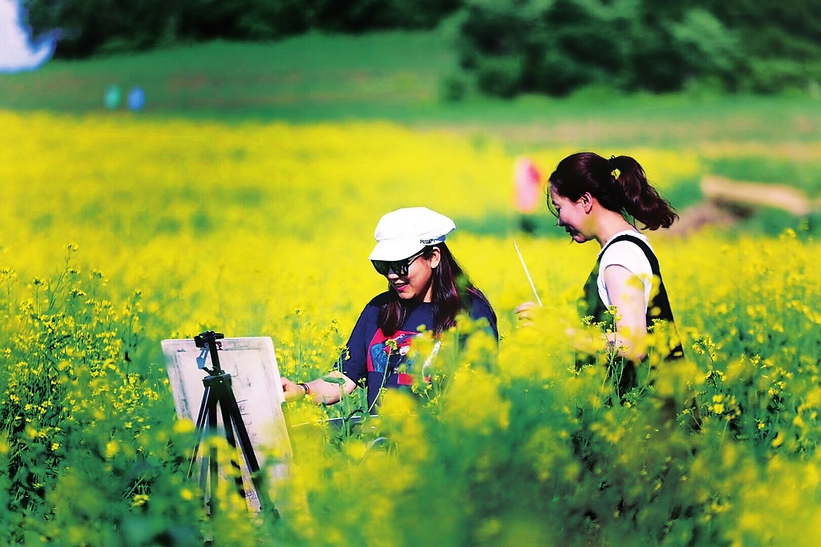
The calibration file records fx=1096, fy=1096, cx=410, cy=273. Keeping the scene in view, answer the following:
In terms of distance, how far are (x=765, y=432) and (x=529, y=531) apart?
1778mm

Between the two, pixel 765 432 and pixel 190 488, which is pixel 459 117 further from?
pixel 190 488

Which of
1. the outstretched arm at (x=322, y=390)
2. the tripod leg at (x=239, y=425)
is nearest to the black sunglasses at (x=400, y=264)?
the outstretched arm at (x=322, y=390)

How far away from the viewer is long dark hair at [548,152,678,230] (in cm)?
339

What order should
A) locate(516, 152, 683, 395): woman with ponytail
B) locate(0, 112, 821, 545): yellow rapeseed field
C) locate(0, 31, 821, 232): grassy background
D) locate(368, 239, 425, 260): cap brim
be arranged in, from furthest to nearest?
locate(0, 31, 821, 232): grassy background, locate(368, 239, 425, 260): cap brim, locate(516, 152, 683, 395): woman with ponytail, locate(0, 112, 821, 545): yellow rapeseed field

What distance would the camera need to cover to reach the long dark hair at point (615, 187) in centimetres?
339

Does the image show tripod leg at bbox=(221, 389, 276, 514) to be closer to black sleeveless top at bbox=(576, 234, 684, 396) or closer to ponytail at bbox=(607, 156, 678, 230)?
black sleeveless top at bbox=(576, 234, 684, 396)

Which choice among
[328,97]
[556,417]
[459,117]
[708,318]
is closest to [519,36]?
[459,117]

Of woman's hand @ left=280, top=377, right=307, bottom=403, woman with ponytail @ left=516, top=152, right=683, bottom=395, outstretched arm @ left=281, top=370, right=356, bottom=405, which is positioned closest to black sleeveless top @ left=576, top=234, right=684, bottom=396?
woman with ponytail @ left=516, top=152, right=683, bottom=395

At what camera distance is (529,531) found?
257cm

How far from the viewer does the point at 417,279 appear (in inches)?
136

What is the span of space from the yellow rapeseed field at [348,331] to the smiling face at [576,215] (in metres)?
0.30

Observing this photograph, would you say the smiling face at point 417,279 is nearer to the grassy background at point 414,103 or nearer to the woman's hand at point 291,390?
the woman's hand at point 291,390

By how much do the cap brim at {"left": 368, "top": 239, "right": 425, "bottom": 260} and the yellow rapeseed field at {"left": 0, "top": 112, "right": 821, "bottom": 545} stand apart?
0.41 m

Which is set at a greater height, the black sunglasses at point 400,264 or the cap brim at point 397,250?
the cap brim at point 397,250
